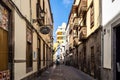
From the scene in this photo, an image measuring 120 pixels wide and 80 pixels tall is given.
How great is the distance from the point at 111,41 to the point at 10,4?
21.3 feet

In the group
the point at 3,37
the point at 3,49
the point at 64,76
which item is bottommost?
the point at 64,76

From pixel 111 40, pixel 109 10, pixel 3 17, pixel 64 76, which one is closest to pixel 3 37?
pixel 3 17

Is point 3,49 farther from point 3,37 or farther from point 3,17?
point 3,17

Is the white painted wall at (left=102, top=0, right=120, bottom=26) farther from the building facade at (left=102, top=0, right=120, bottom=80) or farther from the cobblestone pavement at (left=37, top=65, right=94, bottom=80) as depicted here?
the cobblestone pavement at (left=37, top=65, right=94, bottom=80)

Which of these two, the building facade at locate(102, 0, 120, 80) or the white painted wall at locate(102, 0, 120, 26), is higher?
the white painted wall at locate(102, 0, 120, 26)

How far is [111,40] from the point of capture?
1441 centimetres

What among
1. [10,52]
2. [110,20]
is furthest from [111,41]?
[10,52]

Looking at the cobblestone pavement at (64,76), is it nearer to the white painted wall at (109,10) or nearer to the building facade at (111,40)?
the building facade at (111,40)

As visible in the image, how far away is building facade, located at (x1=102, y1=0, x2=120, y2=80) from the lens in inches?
537

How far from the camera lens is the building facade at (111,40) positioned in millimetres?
13633

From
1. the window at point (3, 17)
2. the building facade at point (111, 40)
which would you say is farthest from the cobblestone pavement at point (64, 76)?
the window at point (3, 17)

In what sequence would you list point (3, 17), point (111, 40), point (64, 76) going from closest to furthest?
point (3, 17) → point (111, 40) → point (64, 76)

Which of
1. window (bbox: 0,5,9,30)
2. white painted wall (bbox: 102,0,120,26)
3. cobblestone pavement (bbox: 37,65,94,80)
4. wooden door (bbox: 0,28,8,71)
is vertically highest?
white painted wall (bbox: 102,0,120,26)

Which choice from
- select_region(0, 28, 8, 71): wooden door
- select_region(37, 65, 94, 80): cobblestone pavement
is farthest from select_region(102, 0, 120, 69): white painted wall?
select_region(0, 28, 8, 71): wooden door
